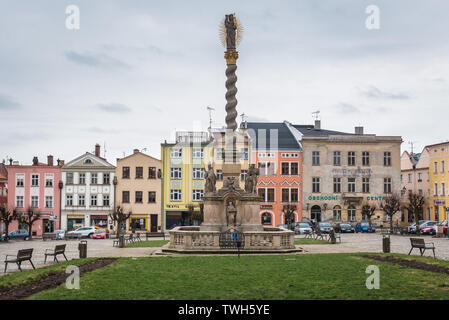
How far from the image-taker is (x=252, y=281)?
1326cm

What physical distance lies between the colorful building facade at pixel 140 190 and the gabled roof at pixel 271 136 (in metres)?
11.8

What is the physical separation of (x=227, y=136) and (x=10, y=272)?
46.1ft

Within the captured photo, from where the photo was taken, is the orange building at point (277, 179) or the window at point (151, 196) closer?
the window at point (151, 196)

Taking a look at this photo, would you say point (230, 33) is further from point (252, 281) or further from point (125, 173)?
point (125, 173)

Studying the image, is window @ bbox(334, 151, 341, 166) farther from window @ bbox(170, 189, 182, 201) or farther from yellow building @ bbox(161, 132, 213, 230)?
window @ bbox(170, 189, 182, 201)

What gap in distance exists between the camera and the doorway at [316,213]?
57.6 m

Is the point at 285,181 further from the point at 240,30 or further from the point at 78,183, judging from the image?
the point at 240,30

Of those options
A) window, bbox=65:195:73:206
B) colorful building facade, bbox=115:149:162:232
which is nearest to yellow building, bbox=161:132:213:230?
colorful building facade, bbox=115:149:162:232

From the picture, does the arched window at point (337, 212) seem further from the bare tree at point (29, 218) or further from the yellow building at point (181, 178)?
the bare tree at point (29, 218)

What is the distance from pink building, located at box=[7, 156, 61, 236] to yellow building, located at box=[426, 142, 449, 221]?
4203 centimetres

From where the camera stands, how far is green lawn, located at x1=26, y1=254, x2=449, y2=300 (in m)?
11.2

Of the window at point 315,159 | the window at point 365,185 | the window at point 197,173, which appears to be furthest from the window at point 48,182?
the window at point 365,185

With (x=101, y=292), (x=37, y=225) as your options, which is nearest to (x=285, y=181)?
(x=37, y=225)

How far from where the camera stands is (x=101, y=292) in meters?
11.6
